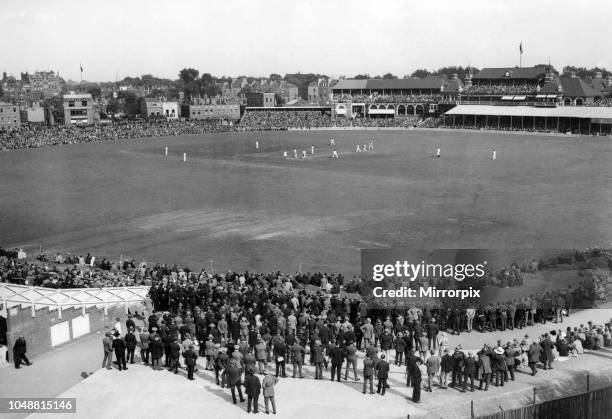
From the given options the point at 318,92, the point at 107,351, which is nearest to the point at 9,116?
the point at 318,92

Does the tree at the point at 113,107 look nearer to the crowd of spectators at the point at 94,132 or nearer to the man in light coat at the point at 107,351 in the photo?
the crowd of spectators at the point at 94,132

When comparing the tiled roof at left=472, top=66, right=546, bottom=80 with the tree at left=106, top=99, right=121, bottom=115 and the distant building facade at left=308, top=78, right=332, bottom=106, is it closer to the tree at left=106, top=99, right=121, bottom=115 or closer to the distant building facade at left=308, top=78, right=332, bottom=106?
the distant building facade at left=308, top=78, right=332, bottom=106

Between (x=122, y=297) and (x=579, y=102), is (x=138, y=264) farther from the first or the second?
(x=579, y=102)

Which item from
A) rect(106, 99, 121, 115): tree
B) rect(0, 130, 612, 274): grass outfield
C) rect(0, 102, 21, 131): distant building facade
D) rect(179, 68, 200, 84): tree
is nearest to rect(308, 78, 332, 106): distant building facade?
rect(179, 68, 200, 84): tree

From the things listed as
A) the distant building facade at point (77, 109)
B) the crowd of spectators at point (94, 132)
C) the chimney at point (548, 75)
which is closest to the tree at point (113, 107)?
the distant building facade at point (77, 109)

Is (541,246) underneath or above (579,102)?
underneath

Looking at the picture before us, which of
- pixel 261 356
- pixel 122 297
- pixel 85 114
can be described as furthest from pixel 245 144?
pixel 261 356

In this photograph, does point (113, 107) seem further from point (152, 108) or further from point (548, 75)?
point (548, 75)
